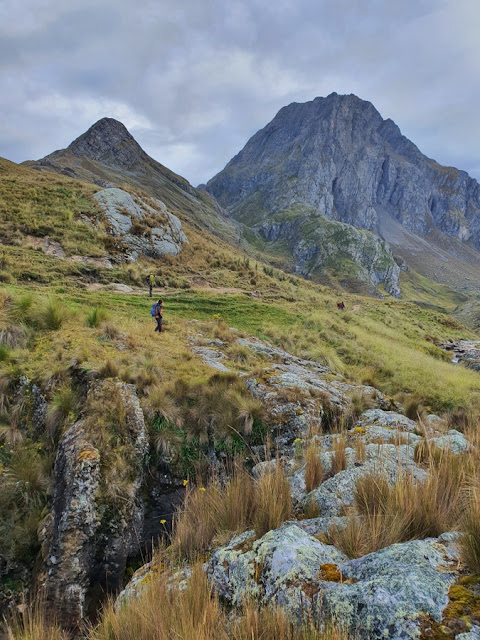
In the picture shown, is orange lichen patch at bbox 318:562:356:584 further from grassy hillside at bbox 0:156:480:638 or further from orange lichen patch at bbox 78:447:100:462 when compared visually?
orange lichen patch at bbox 78:447:100:462

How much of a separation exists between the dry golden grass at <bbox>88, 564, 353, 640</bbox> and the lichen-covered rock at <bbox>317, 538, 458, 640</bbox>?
0.63 ft

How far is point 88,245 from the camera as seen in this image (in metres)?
24.5

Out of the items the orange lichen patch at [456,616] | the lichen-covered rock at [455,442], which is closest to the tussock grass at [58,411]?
the orange lichen patch at [456,616]

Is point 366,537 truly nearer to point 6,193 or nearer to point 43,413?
point 43,413

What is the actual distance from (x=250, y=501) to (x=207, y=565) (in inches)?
34.5

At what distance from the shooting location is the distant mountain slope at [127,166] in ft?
276

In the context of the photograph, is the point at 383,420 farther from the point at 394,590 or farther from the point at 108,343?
the point at 108,343

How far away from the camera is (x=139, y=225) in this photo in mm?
29484

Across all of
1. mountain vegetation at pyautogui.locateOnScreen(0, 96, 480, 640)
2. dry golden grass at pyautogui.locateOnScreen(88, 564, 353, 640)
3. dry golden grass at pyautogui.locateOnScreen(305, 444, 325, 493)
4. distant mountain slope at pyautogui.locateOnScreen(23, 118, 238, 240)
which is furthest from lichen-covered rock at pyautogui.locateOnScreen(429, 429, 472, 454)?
distant mountain slope at pyautogui.locateOnScreen(23, 118, 238, 240)

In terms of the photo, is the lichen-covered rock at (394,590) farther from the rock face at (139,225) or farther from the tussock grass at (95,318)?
the rock face at (139,225)

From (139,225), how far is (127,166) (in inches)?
3339

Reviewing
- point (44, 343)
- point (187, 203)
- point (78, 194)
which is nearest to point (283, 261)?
point (187, 203)

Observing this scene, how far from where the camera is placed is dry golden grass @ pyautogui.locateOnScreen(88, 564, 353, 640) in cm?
197

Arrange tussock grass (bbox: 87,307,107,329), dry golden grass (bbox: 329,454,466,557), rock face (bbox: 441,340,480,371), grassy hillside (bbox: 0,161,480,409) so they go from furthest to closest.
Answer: rock face (bbox: 441,340,480,371)
grassy hillside (bbox: 0,161,480,409)
tussock grass (bbox: 87,307,107,329)
dry golden grass (bbox: 329,454,466,557)
